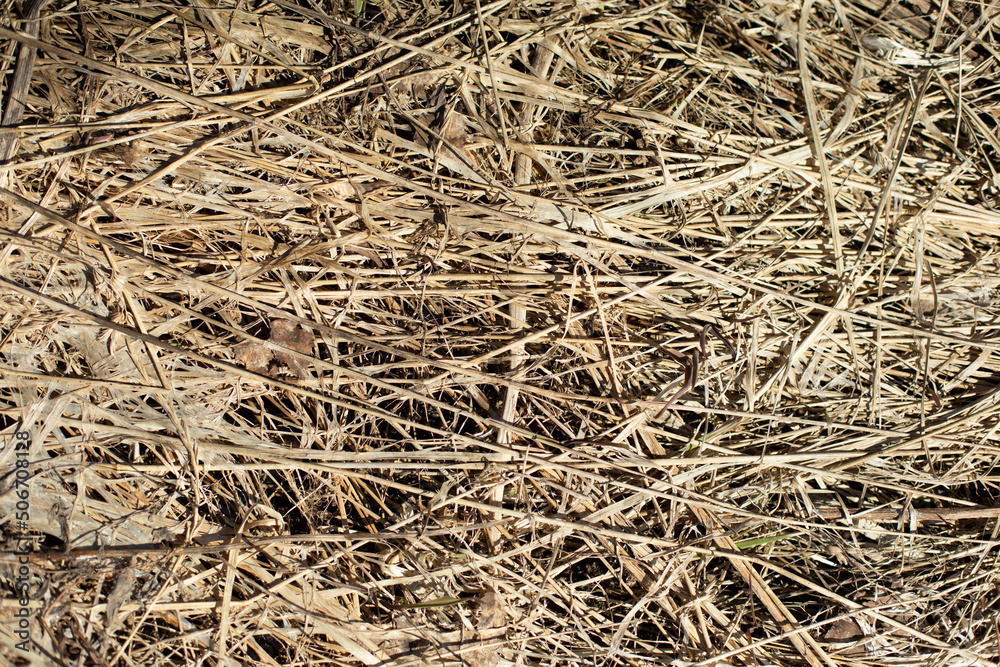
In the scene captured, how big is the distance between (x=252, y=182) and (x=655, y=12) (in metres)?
1.41

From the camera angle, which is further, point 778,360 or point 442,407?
point 778,360

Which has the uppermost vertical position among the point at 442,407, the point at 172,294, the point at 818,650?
the point at 172,294

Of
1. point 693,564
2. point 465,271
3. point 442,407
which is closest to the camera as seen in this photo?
point 442,407

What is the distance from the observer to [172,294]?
172 centimetres

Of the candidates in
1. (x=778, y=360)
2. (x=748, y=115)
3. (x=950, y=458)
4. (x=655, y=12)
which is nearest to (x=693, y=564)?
(x=778, y=360)

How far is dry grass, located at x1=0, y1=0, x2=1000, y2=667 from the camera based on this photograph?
64.7 inches

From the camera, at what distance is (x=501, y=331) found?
5.66 ft

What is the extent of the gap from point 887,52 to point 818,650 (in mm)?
2025

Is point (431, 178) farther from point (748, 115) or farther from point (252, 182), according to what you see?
point (748, 115)

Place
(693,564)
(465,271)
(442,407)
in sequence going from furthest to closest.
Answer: (693,564), (465,271), (442,407)

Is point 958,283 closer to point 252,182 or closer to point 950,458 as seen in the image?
point 950,458

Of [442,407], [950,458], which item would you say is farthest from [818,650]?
[442,407]

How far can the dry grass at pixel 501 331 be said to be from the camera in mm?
1645

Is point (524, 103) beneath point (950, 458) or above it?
above
